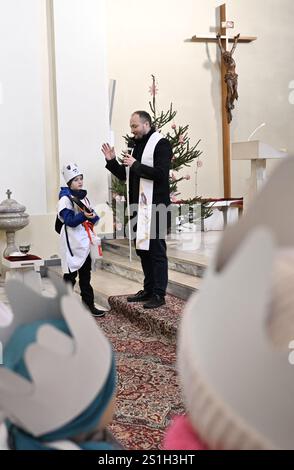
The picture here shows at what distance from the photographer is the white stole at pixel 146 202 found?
5301 mm

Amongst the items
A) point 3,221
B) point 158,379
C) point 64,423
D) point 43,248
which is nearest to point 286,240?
point 64,423

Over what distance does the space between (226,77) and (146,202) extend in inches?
208

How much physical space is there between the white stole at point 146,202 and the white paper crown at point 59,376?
4.38 meters

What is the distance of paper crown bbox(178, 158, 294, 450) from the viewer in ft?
2.40

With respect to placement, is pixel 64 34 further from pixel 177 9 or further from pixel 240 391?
pixel 240 391

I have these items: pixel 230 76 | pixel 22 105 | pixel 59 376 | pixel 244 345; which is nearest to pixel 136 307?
pixel 22 105

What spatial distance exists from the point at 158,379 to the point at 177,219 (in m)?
4.48

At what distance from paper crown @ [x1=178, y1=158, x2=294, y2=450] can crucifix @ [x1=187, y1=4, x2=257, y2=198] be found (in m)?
9.58

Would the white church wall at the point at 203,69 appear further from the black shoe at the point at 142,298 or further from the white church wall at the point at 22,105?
the black shoe at the point at 142,298

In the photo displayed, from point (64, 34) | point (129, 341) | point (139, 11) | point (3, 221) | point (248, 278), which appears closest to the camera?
point (248, 278)

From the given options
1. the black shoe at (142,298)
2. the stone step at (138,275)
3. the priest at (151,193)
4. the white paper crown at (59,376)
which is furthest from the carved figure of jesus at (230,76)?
the white paper crown at (59,376)

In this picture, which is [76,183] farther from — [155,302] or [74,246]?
[155,302]
